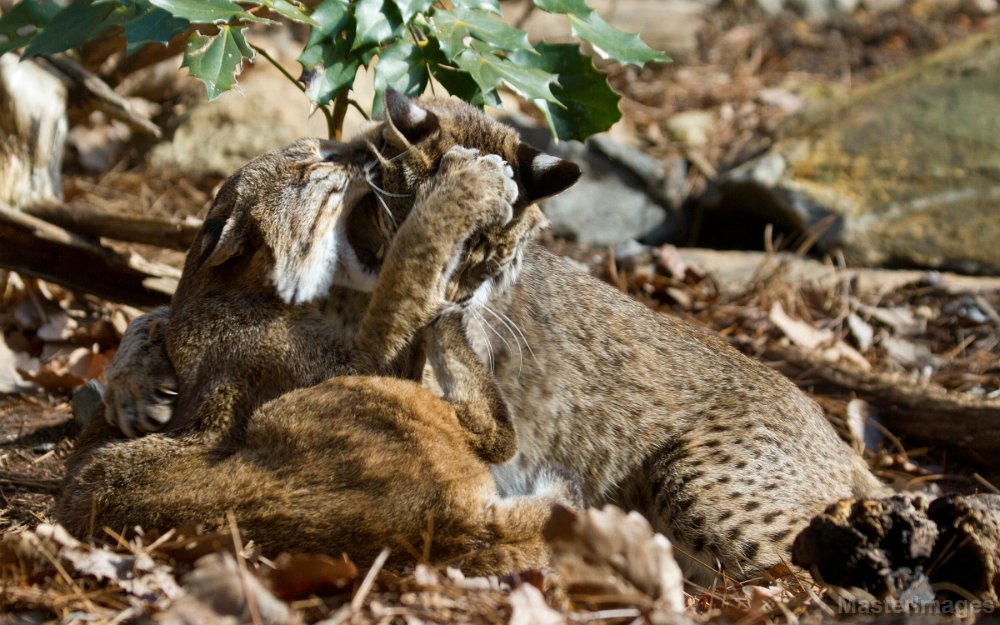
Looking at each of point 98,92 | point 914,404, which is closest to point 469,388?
point 914,404

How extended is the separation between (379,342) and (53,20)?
1933 millimetres

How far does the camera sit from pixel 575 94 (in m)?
4.31

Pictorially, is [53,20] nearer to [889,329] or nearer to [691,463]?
[691,463]

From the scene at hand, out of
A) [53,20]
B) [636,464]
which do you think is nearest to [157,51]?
[53,20]

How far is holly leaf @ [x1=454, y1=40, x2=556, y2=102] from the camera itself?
12.8 feet

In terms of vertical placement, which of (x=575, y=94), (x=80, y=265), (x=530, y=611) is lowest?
(x=530, y=611)

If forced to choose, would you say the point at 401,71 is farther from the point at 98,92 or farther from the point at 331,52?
the point at 98,92

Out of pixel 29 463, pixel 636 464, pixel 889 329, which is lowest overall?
pixel 889 329

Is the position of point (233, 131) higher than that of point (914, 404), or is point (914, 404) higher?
point (233, 131)

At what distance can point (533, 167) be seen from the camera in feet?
12.0

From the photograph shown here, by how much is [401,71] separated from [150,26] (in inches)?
37.6

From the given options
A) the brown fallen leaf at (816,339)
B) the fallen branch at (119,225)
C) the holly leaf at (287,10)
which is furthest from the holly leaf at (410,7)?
the brown fallen leaf at (816,339)

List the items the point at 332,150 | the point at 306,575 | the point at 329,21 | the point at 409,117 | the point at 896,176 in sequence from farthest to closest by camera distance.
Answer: the point at 896,176 → the point at 329,21 → the point at 332,150 → the point at 409,117 → the point at 306,575

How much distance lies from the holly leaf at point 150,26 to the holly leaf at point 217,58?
0.38ft
